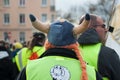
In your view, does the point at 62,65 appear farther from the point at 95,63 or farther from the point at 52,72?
the point at 95,63

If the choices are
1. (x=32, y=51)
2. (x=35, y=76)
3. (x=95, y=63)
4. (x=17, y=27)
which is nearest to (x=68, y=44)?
(x=35, y=76)

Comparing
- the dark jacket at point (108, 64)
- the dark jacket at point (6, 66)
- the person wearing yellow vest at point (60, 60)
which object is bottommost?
the dark jacket at point (6, 66)

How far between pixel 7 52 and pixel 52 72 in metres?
3.76

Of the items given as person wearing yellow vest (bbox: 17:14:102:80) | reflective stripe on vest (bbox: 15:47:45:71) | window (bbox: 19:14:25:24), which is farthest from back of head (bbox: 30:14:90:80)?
window (bbox: 19:14:25:24)

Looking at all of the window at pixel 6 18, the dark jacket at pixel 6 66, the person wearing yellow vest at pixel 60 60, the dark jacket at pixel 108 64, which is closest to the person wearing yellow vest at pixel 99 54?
the dark jacket at pixel 108 64

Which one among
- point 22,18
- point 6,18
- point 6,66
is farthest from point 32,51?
point 6,18

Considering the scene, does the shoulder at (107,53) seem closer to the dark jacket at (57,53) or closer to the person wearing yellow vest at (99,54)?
the person wearing yellow vest at (99,54)

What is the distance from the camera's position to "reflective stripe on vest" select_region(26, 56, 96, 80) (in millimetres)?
3719

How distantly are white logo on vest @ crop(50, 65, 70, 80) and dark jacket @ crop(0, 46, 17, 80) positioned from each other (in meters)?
3.63

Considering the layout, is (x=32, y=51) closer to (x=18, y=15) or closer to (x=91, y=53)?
(x=91, y=53)

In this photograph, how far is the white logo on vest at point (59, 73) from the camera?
371 cm

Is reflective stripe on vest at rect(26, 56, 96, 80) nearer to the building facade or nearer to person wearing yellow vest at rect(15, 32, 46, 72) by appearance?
person wearing yellow vest at rect(15, 32, 46, 72)

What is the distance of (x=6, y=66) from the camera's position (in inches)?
290

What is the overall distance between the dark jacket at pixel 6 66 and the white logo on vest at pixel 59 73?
3.63m
